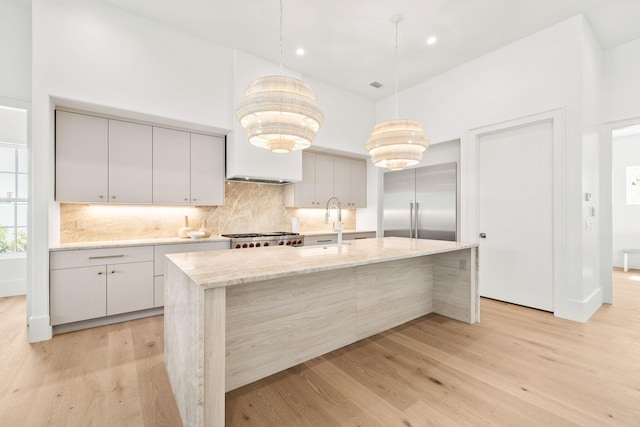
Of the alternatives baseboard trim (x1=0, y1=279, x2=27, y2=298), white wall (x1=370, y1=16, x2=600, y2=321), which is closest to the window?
baseboard trim (x1=0, y1=279, x2=27, y2=298)

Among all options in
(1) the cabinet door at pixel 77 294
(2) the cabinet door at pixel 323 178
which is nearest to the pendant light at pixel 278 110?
(1) the cabinet door at pixel 77 294

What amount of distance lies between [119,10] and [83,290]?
2.99 m

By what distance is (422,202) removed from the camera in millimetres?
4730

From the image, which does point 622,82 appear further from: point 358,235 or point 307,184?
point 307,184

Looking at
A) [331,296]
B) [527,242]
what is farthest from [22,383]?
[527,242]

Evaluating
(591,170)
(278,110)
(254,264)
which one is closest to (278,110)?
(278,110)

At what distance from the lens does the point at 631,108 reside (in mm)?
3492

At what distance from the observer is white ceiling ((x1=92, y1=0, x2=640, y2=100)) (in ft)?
9.75

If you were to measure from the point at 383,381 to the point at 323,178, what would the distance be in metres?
3.62

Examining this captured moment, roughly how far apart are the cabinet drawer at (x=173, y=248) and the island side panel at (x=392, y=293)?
2.06 m

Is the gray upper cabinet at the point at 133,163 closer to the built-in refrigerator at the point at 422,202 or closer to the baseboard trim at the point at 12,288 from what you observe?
the baseboard trim at the point at 12,288

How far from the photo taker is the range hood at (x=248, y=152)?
3836 mm

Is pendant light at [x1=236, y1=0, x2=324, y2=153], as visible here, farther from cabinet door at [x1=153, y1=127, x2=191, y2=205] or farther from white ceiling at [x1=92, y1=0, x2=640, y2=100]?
cabinet door at [x1=153, y1=127, x2=191, y2=205]

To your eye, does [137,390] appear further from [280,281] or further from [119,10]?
[119,10]
